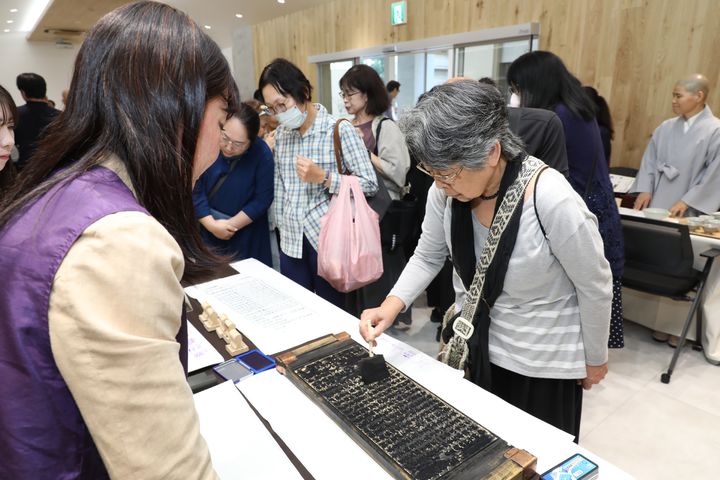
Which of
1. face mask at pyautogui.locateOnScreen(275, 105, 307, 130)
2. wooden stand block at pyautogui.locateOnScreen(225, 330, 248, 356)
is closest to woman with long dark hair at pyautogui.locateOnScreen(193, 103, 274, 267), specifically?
face mask at pyautogui.locateOnScreen(275, 105, 307, 130)

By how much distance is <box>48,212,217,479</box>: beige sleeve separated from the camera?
44cm

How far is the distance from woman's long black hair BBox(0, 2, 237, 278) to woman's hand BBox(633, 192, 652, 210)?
3520 millimetres

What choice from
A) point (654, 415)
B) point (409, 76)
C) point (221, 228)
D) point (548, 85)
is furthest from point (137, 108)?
point (409, 76)

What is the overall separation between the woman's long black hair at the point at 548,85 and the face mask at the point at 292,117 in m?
0.98

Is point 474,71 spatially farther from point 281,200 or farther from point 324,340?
point 324,340

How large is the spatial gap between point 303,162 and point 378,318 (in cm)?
94

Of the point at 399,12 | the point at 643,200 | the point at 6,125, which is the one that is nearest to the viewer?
the point at 6,125

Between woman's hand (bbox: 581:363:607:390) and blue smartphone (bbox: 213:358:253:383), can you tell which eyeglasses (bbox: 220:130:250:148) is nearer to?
blue smartphone (bbox: 213:358:253:383)

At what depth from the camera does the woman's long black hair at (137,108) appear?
0.55 m

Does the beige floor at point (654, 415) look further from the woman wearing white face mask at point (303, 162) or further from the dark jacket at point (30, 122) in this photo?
the dark jacket at point (30, 122)

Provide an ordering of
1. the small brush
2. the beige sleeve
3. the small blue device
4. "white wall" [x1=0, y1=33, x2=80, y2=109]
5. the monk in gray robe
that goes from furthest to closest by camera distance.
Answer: "white wall" [x1=0, y1=33, x2=80, y2=109]
the monk in gray robe
the small blue device
the small brush
the beige sleeve

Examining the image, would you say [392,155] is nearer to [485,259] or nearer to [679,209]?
[485,259]

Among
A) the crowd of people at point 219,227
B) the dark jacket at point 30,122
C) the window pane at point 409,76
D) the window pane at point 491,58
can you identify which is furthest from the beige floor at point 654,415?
the window pane at point 409,76

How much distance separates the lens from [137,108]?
1.82 feet
